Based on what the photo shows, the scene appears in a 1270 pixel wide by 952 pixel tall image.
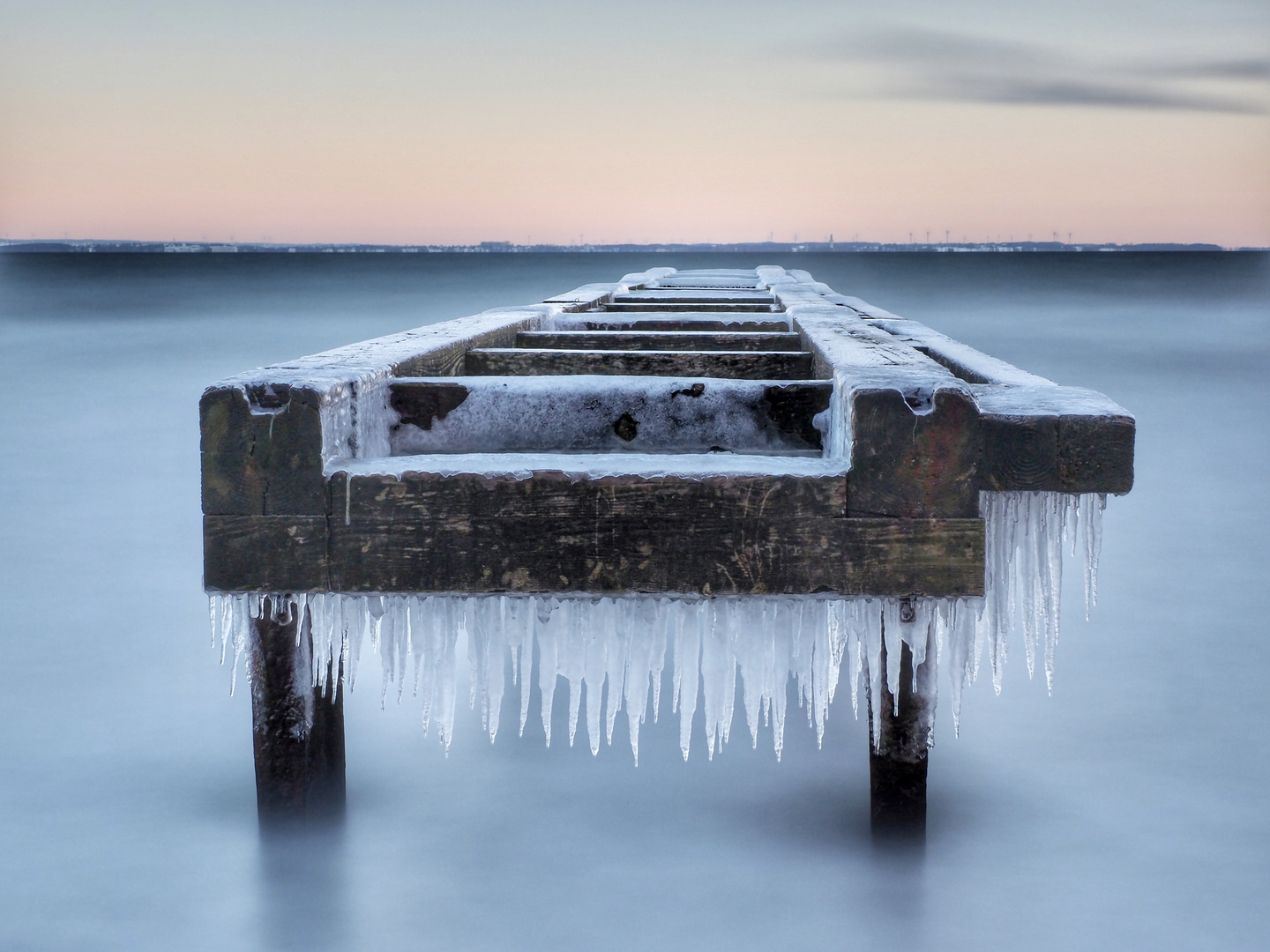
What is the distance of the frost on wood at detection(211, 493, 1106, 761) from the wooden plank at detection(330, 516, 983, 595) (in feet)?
0.23

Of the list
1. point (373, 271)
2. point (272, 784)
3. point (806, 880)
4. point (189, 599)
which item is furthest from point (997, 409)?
point (373, 271)

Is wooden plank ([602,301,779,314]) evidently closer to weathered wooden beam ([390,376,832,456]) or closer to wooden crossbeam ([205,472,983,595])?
weathered wooden beam ([390,376,832,456])

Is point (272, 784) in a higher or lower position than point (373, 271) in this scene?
lower

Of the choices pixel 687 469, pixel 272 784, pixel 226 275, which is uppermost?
pixel 226 275

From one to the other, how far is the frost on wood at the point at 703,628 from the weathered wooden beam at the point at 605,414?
1.90 ft

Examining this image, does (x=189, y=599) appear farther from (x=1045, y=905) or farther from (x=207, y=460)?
(x=1045, y=905)

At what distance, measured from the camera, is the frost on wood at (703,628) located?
2791mm

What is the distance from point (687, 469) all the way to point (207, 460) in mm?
1119

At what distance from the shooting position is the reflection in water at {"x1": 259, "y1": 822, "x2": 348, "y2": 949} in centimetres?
354

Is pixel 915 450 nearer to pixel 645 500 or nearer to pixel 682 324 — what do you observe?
pixel 645 500

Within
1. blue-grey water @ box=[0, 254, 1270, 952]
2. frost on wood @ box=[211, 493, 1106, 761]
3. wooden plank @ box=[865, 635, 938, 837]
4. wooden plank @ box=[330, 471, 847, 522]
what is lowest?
blue-grey water @ box=[0, 254, 1270, 952]

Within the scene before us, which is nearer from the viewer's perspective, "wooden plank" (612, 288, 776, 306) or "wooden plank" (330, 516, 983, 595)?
"wooden plank" (330, 516, 983, 595)

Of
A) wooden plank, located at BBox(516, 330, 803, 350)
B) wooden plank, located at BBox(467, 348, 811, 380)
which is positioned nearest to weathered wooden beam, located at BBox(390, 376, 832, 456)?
wooden plank, located at BBox(467, 348, 811, 380)

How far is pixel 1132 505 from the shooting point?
9.84 m
